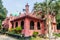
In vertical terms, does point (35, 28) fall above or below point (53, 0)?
below

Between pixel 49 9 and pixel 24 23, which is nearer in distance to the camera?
pixel 49 9

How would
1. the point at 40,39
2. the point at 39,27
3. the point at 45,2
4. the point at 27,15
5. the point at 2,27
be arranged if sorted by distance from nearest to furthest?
1. the point at 40,39
2. the point at 45,2
3. the point at 27,15
4. the point at 39,27
5. the point at 2,27

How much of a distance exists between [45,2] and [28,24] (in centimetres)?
647

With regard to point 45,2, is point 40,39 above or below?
below

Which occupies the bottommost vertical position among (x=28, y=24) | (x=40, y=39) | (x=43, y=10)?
(x=40, y=39)

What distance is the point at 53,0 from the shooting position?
3403 cm

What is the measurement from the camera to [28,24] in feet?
121

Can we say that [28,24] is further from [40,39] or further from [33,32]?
[40,39]

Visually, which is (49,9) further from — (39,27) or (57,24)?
(57,24)

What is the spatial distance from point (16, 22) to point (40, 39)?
38.5 ft

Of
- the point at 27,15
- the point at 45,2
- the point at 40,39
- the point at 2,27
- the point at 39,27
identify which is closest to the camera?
the point at 40,39

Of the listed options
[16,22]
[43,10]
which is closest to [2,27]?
[16,22]

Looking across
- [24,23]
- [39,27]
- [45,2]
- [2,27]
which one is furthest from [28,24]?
[2,27]

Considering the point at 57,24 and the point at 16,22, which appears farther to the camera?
the point at 57,24
